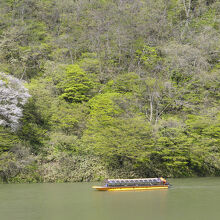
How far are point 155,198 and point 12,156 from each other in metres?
16.1

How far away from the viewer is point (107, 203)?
20047 millimetres

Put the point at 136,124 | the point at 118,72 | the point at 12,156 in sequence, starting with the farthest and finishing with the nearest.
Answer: the point at 118,72 < the point at 136,124 < the point at 12,156

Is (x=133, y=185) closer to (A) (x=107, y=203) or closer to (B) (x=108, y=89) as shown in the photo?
(A) (x=107, y=203)

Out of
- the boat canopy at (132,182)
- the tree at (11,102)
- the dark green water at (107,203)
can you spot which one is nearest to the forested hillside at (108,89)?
the tree at (11,102)

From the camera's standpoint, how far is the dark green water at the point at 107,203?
16.4m

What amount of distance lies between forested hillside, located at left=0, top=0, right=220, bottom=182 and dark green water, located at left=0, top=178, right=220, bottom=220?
19.3 feet

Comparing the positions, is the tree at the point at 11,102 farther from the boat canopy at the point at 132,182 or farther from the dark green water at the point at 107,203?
the boat canopy at the point at 132,182

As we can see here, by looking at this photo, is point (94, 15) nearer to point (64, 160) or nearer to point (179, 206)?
point (64, 160)

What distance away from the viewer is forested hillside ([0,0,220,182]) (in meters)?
32.4

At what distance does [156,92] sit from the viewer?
42.2 metres

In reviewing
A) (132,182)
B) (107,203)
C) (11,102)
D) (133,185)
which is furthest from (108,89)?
(107,203)

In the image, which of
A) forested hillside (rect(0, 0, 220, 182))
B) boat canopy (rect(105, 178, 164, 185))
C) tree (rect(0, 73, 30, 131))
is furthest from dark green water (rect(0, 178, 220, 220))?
tree (rect(0, 73, 30, 131))

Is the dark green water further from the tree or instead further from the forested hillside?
the tree

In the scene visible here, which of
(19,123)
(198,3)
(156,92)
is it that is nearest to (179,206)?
(19,123)
